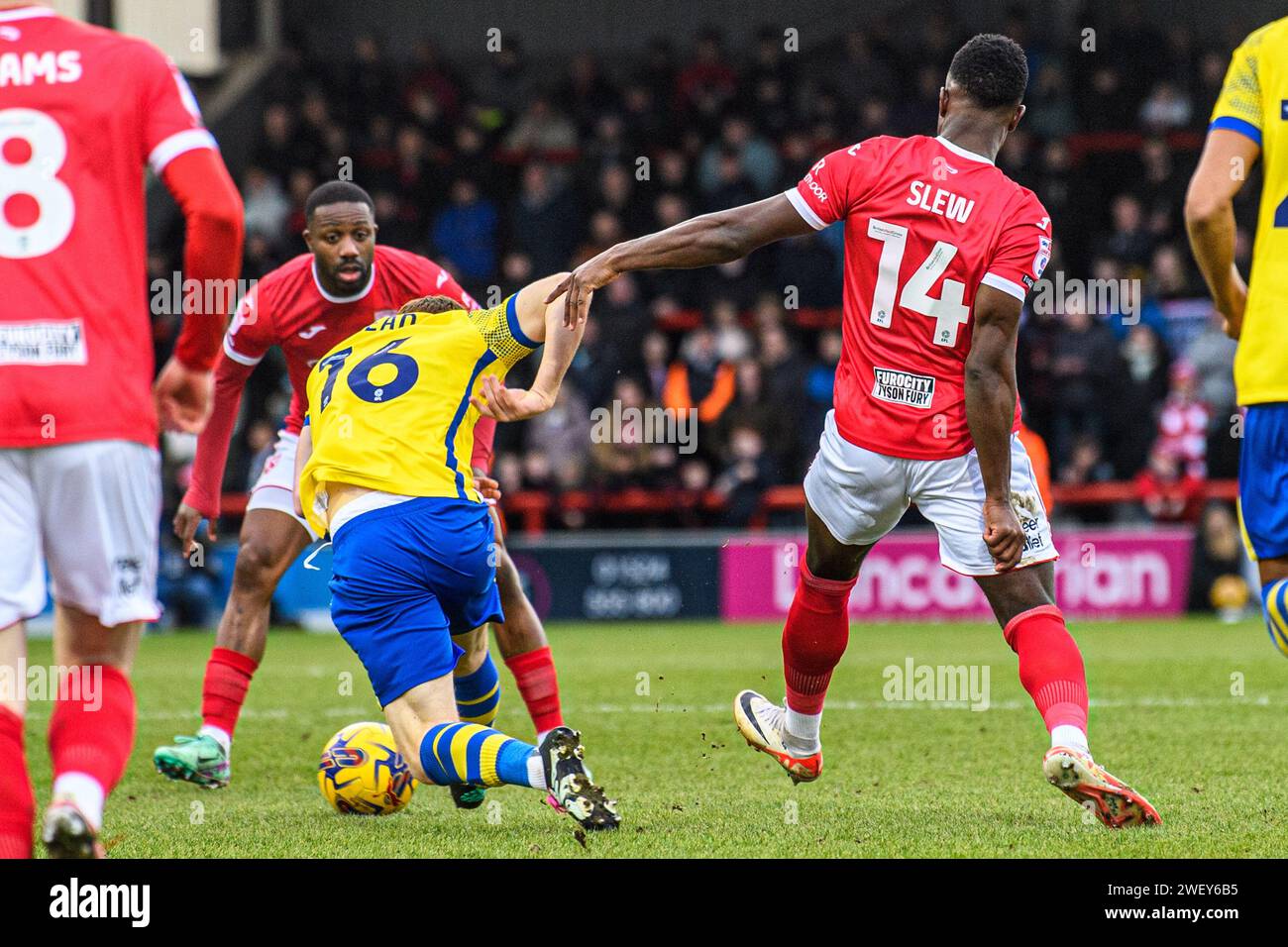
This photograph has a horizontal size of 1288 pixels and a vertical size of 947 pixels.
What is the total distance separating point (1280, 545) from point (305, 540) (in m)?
4.18

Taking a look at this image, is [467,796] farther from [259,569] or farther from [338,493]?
[259,569]

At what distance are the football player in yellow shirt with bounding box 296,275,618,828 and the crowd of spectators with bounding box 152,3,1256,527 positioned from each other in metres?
10.2

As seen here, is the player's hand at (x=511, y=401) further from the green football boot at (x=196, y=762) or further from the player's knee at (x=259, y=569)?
the green football boot at (x=196, y=762)

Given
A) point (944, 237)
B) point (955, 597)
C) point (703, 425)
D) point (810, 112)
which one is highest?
point (810, 112)

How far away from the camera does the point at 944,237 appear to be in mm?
5664

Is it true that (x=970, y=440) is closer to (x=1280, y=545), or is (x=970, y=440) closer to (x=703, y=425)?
(x=1280, y=545)

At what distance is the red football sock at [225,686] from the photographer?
23.2 ft

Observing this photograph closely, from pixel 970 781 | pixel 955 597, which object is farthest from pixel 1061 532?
pixel 970 781

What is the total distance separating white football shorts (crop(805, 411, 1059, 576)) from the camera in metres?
5.68

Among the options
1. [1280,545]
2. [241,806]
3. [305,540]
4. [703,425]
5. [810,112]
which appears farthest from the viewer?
[810,112]

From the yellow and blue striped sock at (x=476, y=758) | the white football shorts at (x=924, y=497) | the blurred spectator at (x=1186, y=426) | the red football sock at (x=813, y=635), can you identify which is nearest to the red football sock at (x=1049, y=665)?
the white football shorts at (x=924, y=497)

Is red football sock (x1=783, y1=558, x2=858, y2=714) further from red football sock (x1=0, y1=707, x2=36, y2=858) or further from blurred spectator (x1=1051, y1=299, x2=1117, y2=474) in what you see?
blurred spectator (x1=1051, y1=299, x2=1117, y2=474)

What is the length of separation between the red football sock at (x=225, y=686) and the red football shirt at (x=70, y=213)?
3027mm

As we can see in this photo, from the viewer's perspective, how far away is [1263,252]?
4.83m
